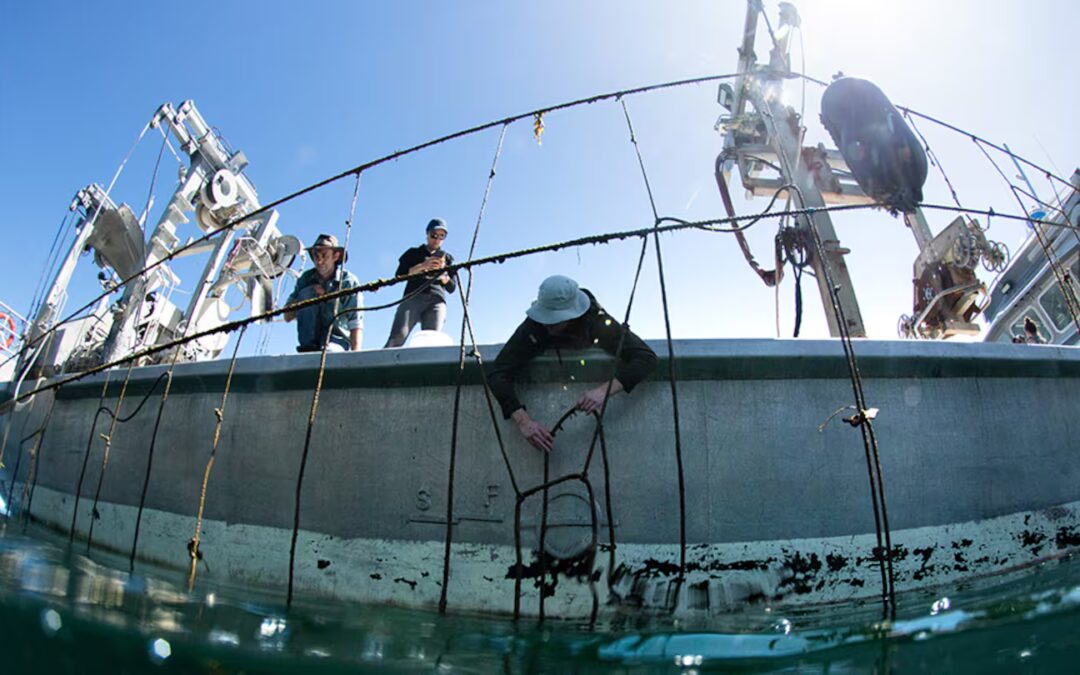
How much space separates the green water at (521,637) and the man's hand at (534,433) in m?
0.73

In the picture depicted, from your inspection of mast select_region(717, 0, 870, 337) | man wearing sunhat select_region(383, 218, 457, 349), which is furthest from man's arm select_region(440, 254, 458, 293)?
mast select_region(717, 0, 870, 337)

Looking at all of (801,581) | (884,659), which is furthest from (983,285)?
(884,659)

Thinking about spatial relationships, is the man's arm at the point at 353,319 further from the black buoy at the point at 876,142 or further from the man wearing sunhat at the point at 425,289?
the black buoy at the point at 876,142

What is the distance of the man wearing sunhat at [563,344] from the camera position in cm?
226

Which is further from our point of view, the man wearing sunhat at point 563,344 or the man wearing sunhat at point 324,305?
the man wearing sunhat at point 324,305

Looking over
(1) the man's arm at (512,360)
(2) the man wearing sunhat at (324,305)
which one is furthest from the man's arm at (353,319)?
(1) the man's arm at (512,360)

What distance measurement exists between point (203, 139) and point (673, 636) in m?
9.04

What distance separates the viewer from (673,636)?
5.96 feet

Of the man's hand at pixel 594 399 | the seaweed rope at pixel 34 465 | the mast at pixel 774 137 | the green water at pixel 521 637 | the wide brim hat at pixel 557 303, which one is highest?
the mast at pixel 774 137

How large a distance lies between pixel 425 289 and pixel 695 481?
2437mm

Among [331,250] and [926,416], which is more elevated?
[331,250]

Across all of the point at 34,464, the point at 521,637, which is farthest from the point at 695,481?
the point at 34,464

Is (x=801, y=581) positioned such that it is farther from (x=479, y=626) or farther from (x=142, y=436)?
(x=142, y=436)

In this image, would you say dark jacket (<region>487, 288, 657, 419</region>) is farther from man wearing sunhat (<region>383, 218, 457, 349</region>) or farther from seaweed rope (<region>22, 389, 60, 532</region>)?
seaweed rope (<region>22, 389, 60, 532</region>)
